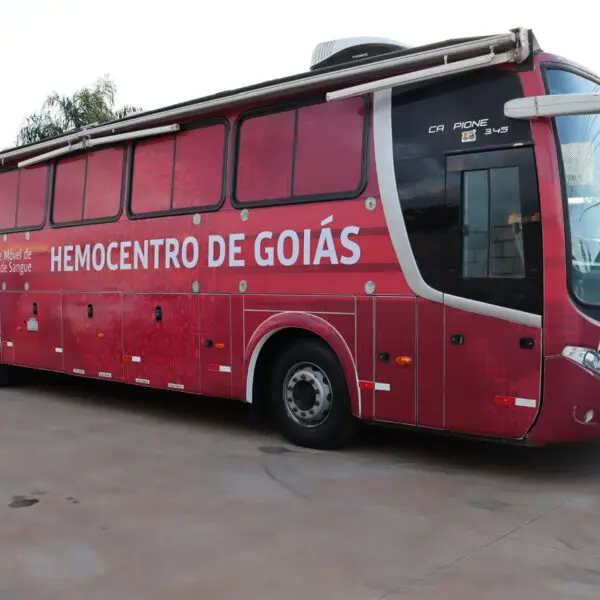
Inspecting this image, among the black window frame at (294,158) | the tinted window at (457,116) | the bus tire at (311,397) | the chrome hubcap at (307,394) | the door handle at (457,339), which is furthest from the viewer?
the chrome hubcap at (307,394)

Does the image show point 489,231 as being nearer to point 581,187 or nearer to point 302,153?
point 581,187

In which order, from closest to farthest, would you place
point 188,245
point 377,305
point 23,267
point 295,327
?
point 377,305
point 295,327
point 188,245
point 23,267

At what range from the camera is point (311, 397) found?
23.9ft

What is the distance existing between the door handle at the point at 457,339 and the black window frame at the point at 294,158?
1508 mm

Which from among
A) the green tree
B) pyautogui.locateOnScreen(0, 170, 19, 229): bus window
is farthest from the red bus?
the green tree

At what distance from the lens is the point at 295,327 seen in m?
7.32

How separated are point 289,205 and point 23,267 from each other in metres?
5.27

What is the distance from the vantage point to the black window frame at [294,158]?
679 cm

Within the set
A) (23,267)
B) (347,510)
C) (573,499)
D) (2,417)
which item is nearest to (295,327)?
(347,510)

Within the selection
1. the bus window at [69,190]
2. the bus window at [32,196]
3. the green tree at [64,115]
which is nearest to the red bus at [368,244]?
the bus window at [69,190]

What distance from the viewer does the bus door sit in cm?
585

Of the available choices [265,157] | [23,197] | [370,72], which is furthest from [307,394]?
[23,197]

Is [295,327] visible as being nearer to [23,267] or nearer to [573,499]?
[573,499]

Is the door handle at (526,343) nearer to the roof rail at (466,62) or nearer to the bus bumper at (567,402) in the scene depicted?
the bus bumper at (567,402)
